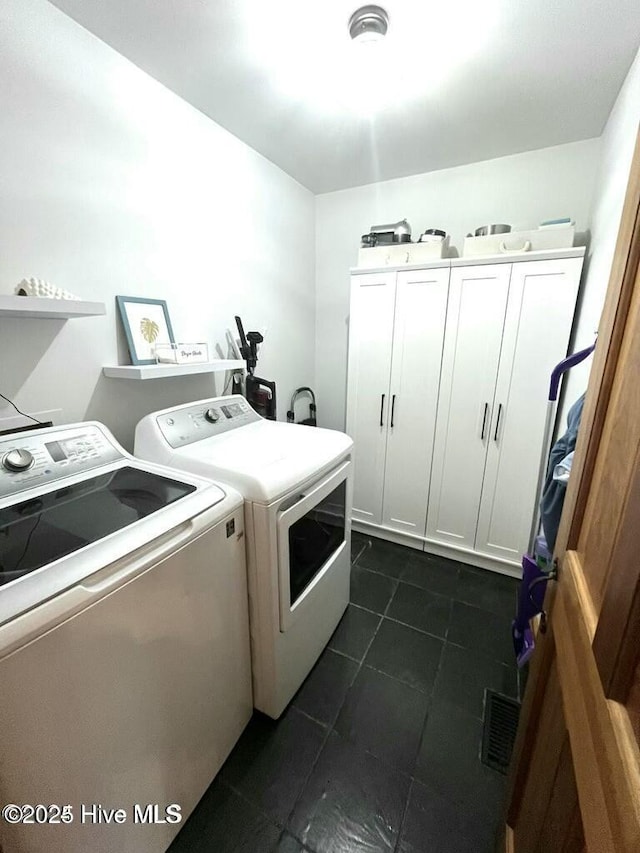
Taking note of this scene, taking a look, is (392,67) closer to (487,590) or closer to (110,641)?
(110,641)

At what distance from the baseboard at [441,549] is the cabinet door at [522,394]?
61 mm

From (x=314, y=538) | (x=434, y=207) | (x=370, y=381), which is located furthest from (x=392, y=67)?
(x=314, y=538)

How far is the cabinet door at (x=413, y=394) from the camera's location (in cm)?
219

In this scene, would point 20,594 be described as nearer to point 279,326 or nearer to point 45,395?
point 45,395

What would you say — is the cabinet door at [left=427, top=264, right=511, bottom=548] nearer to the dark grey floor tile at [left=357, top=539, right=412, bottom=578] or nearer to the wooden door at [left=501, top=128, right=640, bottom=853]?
the dark grey floor tile at [left=357, top=539, right=412, bottom=578]

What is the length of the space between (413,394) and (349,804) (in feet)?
6.34

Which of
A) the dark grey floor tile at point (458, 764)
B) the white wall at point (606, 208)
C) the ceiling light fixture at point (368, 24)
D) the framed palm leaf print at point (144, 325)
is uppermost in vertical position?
the ceiling light fixture at point (368, 24)

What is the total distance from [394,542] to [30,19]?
3.03m

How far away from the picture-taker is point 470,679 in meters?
1.62

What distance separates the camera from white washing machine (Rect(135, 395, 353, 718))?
1.23m

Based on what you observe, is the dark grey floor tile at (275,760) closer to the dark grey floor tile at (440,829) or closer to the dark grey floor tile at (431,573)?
the dark grey floor tile at (440,829)

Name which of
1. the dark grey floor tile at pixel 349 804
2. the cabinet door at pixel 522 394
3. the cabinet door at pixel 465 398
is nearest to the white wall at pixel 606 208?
the cabinet door at pixel 522 394

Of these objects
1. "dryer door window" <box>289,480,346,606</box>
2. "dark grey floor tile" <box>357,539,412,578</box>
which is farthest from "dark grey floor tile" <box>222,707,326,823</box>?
"dark grey floor tile" <box>357,539,412,578</box>

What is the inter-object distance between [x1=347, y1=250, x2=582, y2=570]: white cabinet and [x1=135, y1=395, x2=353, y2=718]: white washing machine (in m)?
0.83
